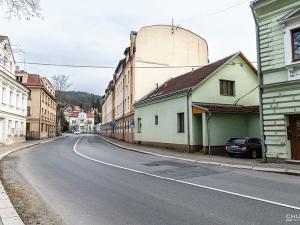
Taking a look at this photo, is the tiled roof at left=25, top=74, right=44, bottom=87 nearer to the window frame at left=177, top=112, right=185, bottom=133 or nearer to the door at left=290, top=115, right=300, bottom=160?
the window frame at left=177, top=112, right=185, bottom=133

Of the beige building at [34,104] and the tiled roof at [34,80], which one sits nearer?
the beige building at [34,104]

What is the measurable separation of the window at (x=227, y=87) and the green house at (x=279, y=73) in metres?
8.88

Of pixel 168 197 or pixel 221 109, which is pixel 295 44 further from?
pixel 168 197

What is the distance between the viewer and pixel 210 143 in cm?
2177

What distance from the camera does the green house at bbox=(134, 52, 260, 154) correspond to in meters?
22.2

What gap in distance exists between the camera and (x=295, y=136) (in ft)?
47.7

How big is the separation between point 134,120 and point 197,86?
12.5 meters

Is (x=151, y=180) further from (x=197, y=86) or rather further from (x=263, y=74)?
(x=197, y=86)

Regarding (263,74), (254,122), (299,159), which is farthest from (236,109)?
(299,159)

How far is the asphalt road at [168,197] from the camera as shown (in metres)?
5.97

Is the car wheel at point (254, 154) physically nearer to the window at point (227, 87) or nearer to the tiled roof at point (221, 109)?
the tiled roof at point (221, 109)

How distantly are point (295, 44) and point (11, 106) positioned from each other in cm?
3020

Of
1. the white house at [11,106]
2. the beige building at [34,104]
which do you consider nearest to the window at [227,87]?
the white house at [11,106]

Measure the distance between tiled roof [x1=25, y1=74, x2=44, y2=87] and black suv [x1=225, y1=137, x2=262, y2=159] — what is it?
128 feet
